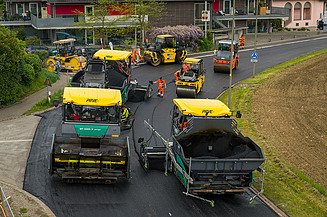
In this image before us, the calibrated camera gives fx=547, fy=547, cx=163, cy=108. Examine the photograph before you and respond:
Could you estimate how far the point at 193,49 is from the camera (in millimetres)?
57062

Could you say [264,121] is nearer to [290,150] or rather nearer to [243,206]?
[290,150]

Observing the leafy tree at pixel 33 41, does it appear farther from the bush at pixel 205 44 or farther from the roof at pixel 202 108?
the roof at pixel 202 108

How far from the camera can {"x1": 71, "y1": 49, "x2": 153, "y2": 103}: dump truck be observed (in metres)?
31.2

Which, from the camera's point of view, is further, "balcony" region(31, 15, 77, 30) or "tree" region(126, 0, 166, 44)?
→ "balcony" region(31, 15, 77, 30)

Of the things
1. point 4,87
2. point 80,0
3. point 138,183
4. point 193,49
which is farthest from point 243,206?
point 80,0

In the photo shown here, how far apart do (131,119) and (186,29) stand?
102ft

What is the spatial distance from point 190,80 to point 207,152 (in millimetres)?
16156

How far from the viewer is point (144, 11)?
181ft

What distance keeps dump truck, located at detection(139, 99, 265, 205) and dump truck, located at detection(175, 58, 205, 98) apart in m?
12.6

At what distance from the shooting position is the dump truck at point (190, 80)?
115 feet

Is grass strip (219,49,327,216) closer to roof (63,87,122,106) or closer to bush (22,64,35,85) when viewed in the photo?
roof (63,87,122,106)

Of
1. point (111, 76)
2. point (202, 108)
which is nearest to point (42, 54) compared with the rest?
point (111, 76)

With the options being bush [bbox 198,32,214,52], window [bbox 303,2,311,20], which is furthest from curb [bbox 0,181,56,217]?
window [bbox 303,2,311,20]

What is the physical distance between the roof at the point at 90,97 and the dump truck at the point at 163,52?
24552mm
